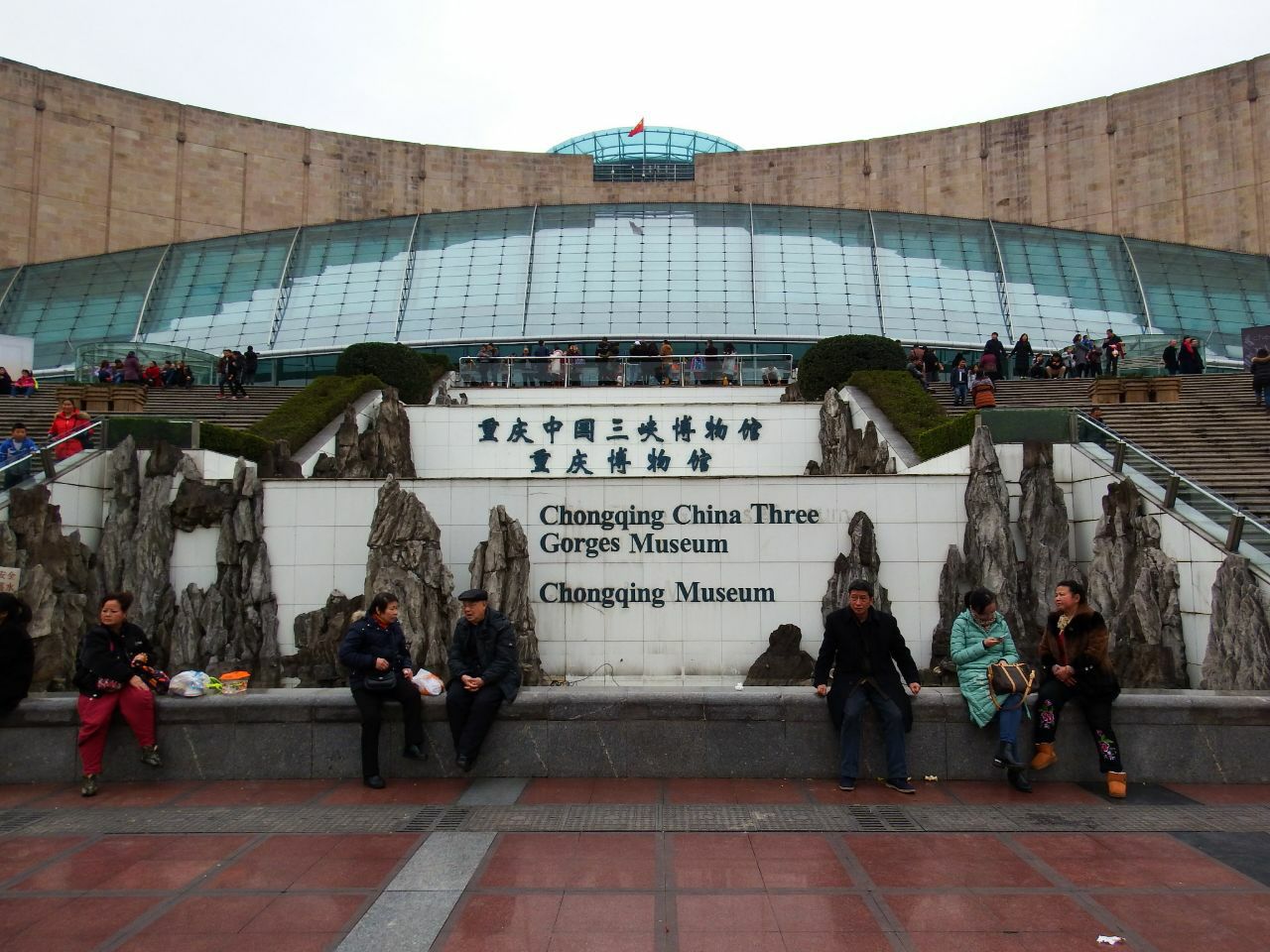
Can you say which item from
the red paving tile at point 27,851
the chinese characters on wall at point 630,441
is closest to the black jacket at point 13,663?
the red paving tile at point 27,851

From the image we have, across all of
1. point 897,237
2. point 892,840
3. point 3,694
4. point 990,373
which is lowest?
point 892,840

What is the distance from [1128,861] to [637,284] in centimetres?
2848

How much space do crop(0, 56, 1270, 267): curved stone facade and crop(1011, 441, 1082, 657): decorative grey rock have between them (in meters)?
27.1

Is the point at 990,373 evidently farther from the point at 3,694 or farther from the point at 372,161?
the point at 372,161

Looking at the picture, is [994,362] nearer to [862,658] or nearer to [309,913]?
[862,658]

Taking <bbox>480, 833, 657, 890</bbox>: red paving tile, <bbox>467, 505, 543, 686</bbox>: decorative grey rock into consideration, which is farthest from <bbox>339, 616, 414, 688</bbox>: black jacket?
<bbox>467, 505, 543, 686</bbox>: decorative grey rock

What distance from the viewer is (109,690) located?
19.3ft

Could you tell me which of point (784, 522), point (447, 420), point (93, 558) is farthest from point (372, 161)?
point (784, 522)

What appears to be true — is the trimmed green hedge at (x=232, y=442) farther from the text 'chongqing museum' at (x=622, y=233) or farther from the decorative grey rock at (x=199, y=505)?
the text 'chongqing museum' at (x=622, y=233)

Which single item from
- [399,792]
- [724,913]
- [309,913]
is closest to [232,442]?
[399,792]

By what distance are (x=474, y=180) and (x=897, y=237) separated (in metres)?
16.5

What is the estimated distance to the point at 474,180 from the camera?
1490 inches

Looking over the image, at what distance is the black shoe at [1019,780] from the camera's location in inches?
225

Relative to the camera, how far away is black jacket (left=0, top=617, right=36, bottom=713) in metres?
5.96
